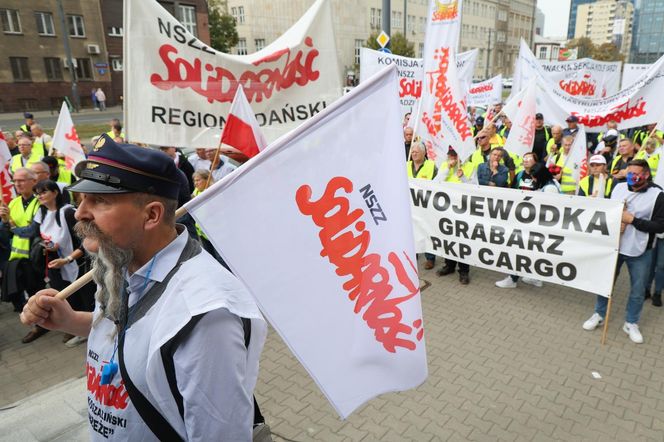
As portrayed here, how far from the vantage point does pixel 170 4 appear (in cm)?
4109

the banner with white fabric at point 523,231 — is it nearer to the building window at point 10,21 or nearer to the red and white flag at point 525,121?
the red and white flag at point 525,121

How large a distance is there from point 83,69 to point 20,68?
14.9 ft

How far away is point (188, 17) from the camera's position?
43188mm

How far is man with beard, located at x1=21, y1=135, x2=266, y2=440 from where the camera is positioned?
1.41m

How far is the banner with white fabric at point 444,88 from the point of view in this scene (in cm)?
653

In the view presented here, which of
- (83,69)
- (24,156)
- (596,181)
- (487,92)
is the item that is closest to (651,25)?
(83,69)

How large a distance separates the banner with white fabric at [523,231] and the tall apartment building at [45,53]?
3597cm

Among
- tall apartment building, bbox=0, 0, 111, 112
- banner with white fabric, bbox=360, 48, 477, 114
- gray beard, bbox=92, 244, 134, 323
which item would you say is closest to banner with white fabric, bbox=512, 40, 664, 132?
banner with white fabric, bbox=360, 48, 477, 114

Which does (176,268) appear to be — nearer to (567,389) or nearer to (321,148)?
(321,148)

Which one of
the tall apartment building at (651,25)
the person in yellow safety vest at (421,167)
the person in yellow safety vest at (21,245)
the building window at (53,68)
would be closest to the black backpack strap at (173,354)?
the person in yellow safety vest at (21,245)

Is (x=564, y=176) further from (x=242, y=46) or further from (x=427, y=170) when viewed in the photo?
(x=242, y=46)

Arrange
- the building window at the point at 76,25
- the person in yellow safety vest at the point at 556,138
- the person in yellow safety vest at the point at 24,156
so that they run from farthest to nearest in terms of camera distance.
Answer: the building window at the point at 76,25
the person in yellow safety vest at the point at 556,138
the person in yellow safety vest at the point at 24,156

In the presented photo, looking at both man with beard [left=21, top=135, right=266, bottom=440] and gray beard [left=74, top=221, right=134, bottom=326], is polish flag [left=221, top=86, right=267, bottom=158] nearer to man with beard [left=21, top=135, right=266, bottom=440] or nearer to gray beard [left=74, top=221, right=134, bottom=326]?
man with beard [left=21, top=135, right=266, bottom=440]

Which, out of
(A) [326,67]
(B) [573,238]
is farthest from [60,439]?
(B) [573,238]
